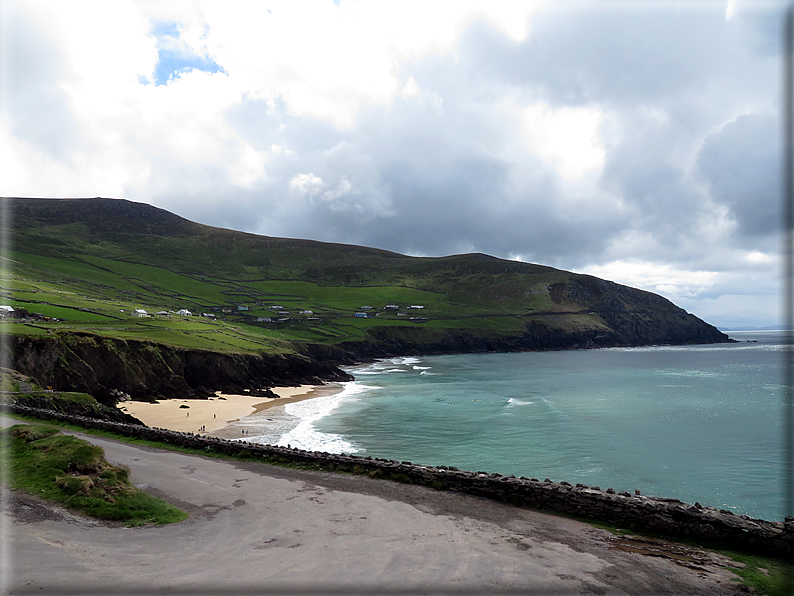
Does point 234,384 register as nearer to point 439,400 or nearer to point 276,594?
point 439,400

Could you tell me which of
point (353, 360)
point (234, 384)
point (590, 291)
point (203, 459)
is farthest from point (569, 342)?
point (203, 459)

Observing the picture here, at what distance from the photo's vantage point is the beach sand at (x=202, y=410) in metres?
39.8

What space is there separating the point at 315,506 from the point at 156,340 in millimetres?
51412

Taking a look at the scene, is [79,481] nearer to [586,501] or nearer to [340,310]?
[586,501]

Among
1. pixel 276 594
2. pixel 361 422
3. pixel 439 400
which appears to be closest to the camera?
pixel 276 594

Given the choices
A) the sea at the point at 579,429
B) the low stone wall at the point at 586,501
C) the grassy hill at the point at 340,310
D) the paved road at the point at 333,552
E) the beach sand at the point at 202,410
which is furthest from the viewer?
the grassy hill at the point at 340,310

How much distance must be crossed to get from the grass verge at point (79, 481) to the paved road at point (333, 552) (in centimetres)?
67

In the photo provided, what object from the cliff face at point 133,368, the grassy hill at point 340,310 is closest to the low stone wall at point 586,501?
the cliff face at point 133,368

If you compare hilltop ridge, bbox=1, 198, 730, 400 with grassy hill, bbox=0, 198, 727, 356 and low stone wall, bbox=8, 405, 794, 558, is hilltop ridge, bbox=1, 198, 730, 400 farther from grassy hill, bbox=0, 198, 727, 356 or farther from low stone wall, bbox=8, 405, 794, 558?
low stone wall, bbox=8, 405, 794, 558

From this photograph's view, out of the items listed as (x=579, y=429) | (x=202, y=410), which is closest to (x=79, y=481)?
(x=202, y=410)

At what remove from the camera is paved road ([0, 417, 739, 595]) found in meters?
9.88

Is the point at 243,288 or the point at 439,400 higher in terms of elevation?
the point at 243,288

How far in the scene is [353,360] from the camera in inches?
4345

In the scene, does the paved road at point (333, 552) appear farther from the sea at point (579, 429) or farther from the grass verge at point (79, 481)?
the sea at point (579, 429)
